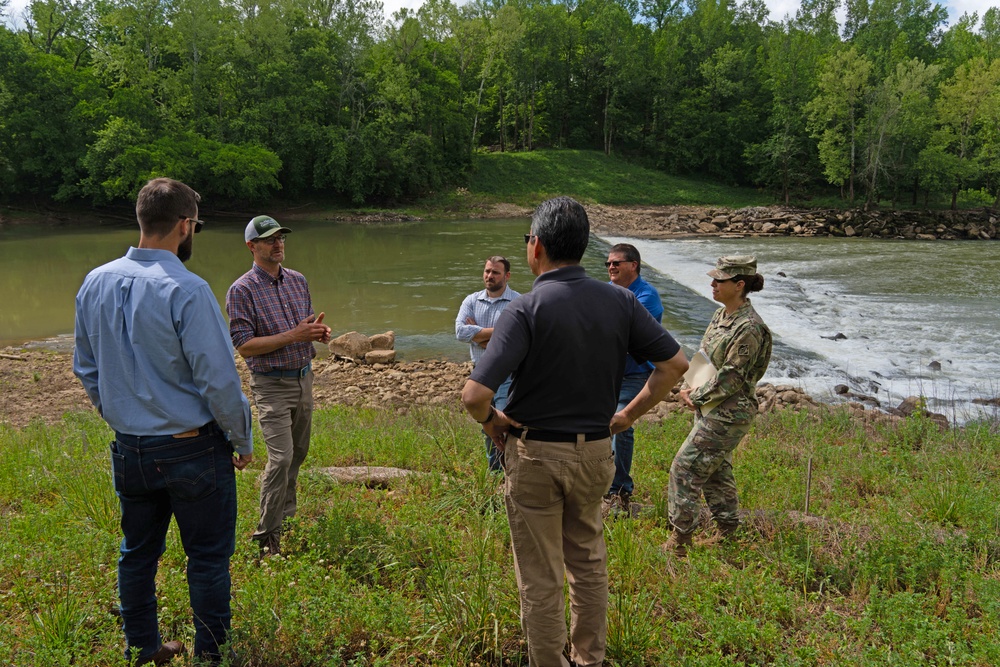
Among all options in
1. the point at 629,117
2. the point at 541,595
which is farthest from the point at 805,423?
the point at 629,117

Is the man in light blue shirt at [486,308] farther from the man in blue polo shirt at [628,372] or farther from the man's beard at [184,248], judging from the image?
the man's beard at [184,248]

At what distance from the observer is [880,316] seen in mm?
16203

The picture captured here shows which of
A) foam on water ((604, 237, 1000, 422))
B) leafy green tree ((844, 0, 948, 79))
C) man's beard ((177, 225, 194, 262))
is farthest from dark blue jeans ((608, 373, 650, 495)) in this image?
leafy green tree ((844, 0, 948, 79))

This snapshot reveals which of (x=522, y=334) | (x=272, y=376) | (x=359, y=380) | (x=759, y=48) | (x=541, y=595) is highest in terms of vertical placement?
(x=759, y=48)

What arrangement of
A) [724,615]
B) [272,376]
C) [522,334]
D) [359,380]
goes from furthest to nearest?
1. [359,380]
2. [272,376]
3. [724,615]
4. [522,334]

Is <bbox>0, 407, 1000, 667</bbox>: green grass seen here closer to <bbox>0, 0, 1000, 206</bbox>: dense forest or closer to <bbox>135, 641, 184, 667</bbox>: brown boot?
<bbox>135, 641, 184, 667</bbox>: brown boot

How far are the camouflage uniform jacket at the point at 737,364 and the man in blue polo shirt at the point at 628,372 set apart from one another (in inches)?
30.3

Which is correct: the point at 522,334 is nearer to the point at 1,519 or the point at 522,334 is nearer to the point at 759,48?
the point at 1,519

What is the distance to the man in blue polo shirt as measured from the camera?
5.05m

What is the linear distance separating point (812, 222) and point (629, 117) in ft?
107

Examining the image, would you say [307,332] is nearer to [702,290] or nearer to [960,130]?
[702,290]

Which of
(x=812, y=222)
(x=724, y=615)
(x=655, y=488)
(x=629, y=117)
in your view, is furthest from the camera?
(x=629, y=117)

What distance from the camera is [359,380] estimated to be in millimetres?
11586

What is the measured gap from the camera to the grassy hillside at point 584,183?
5072 centimetres
